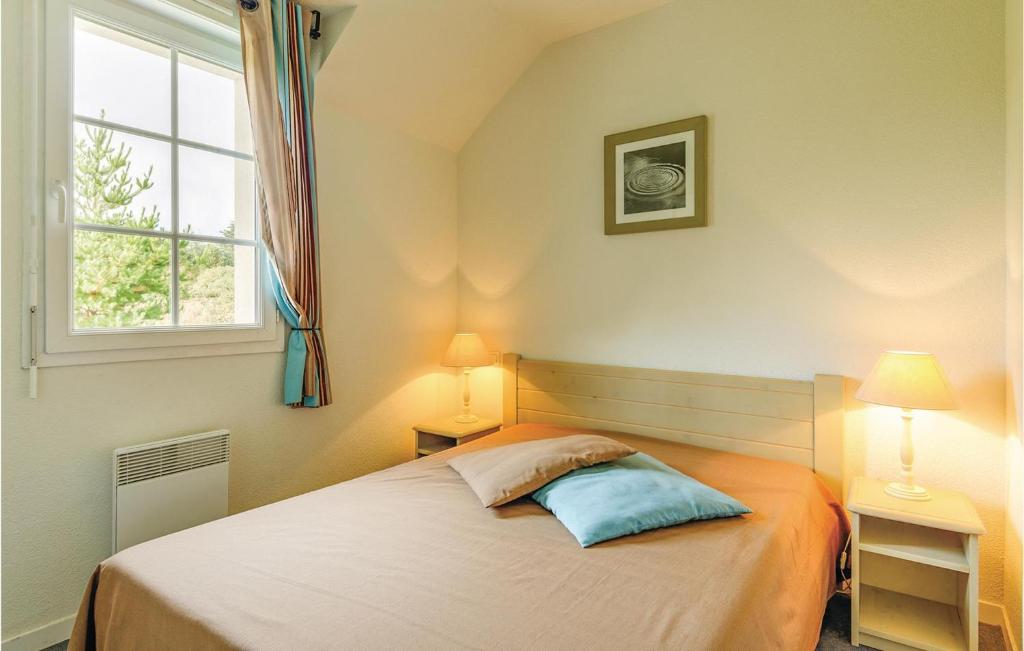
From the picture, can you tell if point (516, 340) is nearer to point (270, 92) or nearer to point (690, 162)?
point (690, 162)

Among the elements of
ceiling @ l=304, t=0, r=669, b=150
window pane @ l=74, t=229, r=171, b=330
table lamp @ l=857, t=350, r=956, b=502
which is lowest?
table lamp @ l=857, t=350, r=956, b=502

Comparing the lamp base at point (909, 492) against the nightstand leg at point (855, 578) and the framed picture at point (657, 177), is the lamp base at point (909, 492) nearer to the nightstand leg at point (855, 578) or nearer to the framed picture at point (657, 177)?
the nightstand leg at point (855, 578)

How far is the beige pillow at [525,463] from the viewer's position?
5.74 feet

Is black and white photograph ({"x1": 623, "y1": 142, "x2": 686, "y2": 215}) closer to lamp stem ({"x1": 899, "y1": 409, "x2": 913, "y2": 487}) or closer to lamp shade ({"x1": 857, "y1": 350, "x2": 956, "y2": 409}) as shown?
lamp shade ({"x1": 857, "y1": 350, "x2": 956, "y2": 409})

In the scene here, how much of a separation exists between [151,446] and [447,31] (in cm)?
235

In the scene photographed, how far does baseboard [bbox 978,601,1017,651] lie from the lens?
1821 millimetres

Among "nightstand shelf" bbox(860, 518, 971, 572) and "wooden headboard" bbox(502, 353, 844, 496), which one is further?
"wooden headboard" bbox(502, 353, 844, 496)

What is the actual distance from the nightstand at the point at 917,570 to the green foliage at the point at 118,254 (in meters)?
2.73

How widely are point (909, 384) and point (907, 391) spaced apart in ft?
0.09

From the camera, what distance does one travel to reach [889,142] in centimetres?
209

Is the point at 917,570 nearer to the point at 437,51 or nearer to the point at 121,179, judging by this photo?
the point at 437,51

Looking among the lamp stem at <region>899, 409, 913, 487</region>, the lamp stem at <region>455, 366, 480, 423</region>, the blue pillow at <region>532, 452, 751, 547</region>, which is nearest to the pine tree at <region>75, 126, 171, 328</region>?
the lamp stem at <region>455, 366, 480, 423</region>

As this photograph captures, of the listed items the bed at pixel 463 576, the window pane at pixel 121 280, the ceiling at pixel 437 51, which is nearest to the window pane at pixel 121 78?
the window pane at pixel 121 280

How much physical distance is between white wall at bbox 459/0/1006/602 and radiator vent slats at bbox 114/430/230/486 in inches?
65.3
